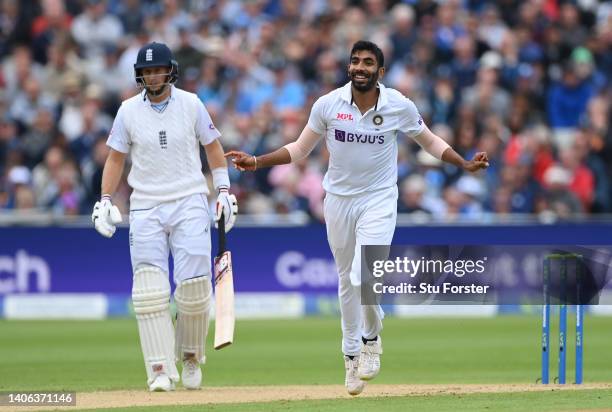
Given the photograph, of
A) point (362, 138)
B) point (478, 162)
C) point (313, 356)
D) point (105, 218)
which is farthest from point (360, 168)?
point (313, 356)

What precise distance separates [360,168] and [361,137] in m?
0.19

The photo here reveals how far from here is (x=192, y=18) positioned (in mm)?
18672

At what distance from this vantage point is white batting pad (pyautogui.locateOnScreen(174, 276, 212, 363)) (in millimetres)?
9328

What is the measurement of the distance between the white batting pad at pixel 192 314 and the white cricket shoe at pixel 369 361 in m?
1.14

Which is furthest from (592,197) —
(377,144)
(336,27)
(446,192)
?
(377,144)

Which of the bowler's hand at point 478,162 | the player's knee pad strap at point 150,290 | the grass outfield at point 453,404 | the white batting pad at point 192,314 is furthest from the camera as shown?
the white batting pad at point 192,314

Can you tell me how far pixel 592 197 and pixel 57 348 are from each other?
267 inches

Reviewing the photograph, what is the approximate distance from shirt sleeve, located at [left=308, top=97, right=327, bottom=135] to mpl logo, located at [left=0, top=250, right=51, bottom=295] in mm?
7439

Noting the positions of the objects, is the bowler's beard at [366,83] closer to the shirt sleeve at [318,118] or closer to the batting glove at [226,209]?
the shirt sleeve at [318,118]

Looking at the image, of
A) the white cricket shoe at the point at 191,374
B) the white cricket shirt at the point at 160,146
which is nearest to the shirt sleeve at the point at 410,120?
the white cricket shirt at the point at 160,146

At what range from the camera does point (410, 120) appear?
894cm

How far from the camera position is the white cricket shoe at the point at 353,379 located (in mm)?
8992

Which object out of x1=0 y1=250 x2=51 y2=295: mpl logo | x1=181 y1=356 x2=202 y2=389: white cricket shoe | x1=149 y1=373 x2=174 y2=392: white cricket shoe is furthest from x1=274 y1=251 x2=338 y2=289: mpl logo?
x1=149 y1=373 x2=174 y2=392: white cricket shoe

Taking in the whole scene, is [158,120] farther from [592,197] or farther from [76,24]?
[76,24]
